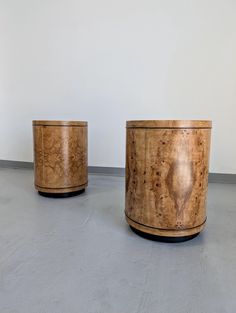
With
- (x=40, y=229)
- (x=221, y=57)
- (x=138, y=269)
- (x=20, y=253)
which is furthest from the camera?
(x=221, y=57)

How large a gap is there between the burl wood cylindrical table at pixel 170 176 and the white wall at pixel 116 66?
1.61 meters

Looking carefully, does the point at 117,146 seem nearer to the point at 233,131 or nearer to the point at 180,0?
the point at 233,131

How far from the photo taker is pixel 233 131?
2.76 meters

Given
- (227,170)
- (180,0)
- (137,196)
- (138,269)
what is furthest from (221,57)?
(138,269)

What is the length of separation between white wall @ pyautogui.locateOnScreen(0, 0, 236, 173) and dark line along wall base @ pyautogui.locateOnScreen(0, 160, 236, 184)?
0.07 metres

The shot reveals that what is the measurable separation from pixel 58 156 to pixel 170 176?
3.88 feet

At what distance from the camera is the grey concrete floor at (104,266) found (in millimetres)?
923

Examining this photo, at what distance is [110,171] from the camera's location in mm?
3217

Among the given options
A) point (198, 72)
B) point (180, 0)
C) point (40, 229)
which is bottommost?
point (40, 229)

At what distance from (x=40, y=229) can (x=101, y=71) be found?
2235 mm

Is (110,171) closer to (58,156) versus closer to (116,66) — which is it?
(58,156)

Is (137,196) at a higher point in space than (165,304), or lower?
higher

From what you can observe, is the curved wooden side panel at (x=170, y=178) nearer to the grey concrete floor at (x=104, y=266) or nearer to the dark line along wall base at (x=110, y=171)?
the grey concrete floor at (x=104, y=266)

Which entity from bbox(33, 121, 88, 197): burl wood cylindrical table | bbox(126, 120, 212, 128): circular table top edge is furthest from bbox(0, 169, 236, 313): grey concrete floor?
bbox(126, 120, 212, 128): circular table top edge
